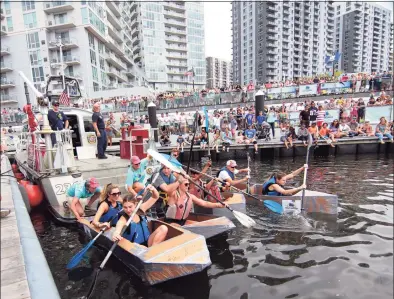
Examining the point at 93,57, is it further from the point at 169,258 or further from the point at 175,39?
the point at 169,258

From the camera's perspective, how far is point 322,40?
97.6 meters

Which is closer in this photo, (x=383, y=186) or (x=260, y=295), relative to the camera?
(x=260, y=295)

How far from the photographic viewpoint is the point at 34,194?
8.55 m

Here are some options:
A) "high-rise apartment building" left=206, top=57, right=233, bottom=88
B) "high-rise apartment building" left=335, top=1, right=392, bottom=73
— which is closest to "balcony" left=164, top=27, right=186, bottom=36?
"high-rise apartment building" left=335, top=1, right=392, bottom=73

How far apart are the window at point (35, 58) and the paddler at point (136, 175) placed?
46.5 m

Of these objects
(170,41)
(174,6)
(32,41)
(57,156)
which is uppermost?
(174,6)

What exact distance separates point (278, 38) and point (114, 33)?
51623 mm

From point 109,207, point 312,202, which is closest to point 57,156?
point 109,207

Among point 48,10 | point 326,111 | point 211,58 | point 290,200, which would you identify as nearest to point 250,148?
point 326,111

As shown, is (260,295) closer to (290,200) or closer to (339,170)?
(290,200)

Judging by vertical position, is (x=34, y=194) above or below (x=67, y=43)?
below

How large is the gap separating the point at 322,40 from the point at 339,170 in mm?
101197

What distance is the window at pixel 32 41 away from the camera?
149 feet

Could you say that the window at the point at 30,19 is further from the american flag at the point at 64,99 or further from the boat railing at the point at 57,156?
the boat railing at the point at 57,156
